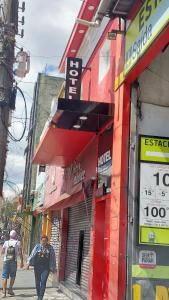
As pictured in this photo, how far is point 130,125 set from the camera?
8.16 meters

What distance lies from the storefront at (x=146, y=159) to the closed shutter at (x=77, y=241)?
3285mm

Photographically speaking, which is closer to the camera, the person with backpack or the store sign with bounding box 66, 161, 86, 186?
the store sign with bounding box 66, 161, 86, 186

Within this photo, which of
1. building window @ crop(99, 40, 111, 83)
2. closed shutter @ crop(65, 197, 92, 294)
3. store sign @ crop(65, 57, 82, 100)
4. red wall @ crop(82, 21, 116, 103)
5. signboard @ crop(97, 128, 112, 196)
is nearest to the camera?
signboard @ crop(97, 128, 112, 196)

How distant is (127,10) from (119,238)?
3918mm

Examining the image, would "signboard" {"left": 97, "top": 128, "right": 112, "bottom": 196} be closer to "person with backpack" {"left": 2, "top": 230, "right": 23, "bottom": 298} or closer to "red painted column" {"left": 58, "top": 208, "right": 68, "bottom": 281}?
"person with backpack" {"left": 2, "top": 230, "right": 23, "bottom": 298}

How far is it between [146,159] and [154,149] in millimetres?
231

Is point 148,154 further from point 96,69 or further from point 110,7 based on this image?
point 96,69

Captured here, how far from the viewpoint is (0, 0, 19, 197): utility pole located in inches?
369

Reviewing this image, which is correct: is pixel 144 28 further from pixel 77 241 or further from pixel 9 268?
pixel 9 268

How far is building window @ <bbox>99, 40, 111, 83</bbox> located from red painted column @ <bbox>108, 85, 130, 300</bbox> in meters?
1.96

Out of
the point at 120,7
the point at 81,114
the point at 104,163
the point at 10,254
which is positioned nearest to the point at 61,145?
the point at 104,163

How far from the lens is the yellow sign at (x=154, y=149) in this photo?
26.1 feet

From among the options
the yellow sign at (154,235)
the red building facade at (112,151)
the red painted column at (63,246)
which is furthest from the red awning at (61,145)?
the yellow sign at (154,235)

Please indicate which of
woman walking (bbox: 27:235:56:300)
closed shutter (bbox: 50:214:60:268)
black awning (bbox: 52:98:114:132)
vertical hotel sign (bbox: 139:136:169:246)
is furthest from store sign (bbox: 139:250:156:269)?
closed shutter (bbox: 50:214:60:268)
